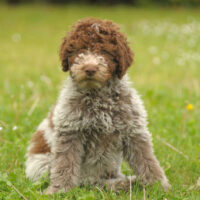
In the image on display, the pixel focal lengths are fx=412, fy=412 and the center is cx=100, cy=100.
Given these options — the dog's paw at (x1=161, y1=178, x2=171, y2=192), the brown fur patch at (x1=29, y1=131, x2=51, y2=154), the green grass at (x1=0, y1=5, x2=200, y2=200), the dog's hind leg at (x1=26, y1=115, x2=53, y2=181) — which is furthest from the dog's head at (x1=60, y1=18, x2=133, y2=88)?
the dog's paw at (x1=161, y1=178, x2=171, y2=192)

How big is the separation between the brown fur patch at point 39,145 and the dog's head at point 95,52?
980 mm

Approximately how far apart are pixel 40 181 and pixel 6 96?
12.5 feet

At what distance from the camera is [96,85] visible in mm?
3871

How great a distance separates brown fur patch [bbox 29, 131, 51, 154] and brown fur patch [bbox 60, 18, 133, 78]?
1008 mm

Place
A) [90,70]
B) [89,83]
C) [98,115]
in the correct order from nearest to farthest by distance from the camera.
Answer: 1. [90,70]
2. [89,83]
3. [98,115]

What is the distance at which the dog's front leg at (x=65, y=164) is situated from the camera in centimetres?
406

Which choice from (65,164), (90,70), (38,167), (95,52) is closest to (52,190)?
(65,164)

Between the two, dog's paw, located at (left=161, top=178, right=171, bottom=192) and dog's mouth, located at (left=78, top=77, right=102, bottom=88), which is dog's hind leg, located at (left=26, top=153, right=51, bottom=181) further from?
dog's paw, located at (left=161, top=178, right=171, bottom=192)

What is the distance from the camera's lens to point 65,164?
4.06 metres

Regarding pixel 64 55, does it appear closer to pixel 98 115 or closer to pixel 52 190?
pixel 98 115

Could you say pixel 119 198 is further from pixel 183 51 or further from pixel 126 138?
pixel 183 51

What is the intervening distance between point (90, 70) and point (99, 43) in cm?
36

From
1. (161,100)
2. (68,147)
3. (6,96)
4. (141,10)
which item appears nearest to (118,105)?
(68,147)

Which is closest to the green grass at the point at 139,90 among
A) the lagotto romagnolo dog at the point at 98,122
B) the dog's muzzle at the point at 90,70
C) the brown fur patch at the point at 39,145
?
the lagotto romagnolo dog at the point at 98,122
